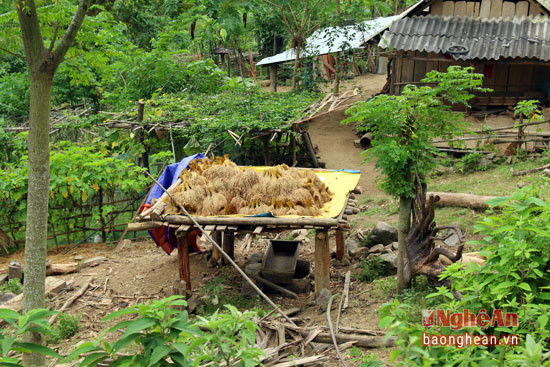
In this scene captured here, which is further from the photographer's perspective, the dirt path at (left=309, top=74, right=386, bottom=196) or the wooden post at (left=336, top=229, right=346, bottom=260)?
the dirt path at (left=309, top=74, right=386, bottom=196)

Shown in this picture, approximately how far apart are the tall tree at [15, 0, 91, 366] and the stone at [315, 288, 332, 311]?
13.4 feet

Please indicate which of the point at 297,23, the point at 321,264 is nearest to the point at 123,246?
the point at 321,264

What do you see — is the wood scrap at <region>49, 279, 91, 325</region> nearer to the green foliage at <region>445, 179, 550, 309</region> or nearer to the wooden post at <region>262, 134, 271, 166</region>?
the wooden post at <region>262, 134, 271, 166</region>

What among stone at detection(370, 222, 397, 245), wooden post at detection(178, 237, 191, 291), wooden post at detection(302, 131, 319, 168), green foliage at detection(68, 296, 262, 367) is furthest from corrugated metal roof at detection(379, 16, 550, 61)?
green foliage at detection(68, 296, 262, 367)

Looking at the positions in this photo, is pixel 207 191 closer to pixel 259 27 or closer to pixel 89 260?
pixel 89 260

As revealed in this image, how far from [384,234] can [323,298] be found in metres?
2.46

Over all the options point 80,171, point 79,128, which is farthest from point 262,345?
point 79,128

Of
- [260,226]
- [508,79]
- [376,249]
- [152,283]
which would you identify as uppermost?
[508,79]

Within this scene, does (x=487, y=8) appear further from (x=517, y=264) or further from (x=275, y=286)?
(x=517, y=264)

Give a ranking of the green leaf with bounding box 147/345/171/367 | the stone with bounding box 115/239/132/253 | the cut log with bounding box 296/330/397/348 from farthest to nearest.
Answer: the stone with bounding box 115/239/132/253
the cut log with bounding box 296/330/397/348
the green leaf with bounding box 147/345/171/367

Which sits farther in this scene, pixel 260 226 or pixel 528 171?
pixel 528 171

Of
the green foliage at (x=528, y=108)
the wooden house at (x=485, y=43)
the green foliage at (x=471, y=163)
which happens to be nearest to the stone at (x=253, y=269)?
the green foliage at (x=471, y=163)

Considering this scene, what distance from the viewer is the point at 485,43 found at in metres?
14.8

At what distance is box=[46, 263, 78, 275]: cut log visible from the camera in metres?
8.62
